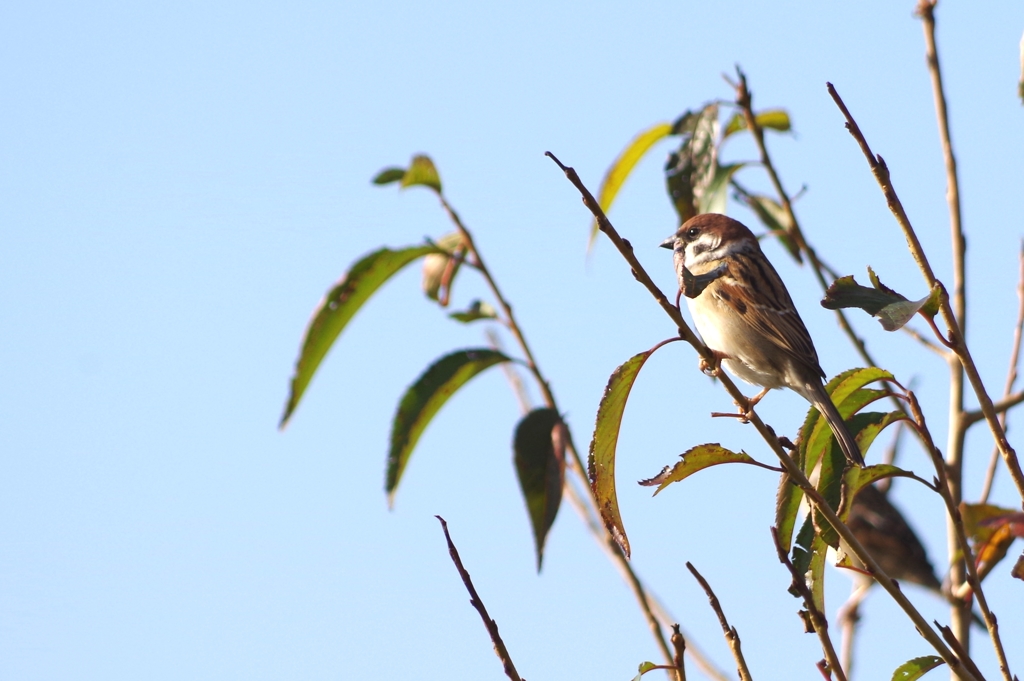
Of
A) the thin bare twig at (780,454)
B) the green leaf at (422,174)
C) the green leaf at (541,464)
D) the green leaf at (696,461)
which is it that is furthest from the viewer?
the green leaf at (422,174)

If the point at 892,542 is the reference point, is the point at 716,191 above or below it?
above

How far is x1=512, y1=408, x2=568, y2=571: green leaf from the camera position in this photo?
2.11 m

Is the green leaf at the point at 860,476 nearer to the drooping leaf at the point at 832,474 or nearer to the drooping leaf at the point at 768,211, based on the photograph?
the drooping leaf at the point at 832,474

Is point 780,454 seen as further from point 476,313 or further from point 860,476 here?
point 476,313

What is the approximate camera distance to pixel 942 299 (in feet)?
4.09

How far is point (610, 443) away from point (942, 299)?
0.48 metres

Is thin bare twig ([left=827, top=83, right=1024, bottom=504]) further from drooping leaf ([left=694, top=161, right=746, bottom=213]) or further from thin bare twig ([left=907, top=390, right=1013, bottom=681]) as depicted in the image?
drooping leaf ([left=694, top=161, right=746, bottom=213])

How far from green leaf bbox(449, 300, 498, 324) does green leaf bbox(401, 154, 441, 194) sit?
0.27m

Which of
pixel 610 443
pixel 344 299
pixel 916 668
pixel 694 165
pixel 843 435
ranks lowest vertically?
pixel 916 668

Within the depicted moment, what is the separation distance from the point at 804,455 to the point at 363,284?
1078 mm

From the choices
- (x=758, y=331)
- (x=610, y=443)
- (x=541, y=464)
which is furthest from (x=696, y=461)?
(x=758, y=331)

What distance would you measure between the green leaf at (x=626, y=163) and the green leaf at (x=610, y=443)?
1.48 m

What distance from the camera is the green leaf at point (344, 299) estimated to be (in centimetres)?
241

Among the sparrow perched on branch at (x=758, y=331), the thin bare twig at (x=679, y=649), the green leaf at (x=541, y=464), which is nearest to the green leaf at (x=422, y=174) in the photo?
the green leaf at (x=541, y=464)
